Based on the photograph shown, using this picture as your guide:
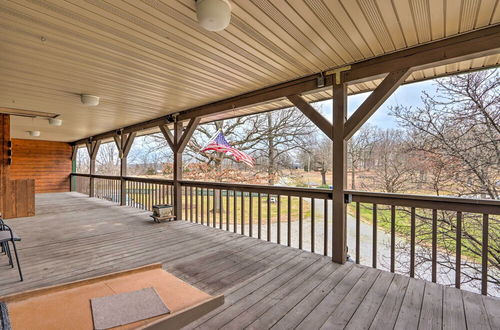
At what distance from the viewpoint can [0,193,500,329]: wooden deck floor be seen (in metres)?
1.83

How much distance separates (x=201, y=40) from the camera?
2318 mm

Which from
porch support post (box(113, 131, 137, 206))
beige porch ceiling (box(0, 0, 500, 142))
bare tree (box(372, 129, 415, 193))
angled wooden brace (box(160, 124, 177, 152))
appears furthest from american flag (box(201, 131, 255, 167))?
porch support post (box(113, 131, 137, 206))

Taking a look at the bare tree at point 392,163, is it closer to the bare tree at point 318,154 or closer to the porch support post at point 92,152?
the bare tree at point 318,154

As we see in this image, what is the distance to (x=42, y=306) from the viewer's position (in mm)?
1446

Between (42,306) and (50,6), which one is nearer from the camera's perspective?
(42,306)

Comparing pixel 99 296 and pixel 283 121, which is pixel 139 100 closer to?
pixel 99 296

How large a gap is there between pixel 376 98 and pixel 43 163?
42.4 feet

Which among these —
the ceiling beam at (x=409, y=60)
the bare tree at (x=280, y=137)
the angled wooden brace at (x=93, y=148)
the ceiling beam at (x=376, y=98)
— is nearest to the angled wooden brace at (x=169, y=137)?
the ceiling beam at (x=409, y=60)

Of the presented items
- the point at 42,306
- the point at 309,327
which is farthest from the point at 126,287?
the point at 309,327

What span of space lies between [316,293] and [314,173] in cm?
626

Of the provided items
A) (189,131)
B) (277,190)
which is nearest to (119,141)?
(189,131)

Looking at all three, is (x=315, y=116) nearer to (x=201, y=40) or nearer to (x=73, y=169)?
(x=201, y=40)

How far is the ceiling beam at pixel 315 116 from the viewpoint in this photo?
10.00 ft

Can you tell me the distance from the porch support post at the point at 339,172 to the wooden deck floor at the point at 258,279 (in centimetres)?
23
